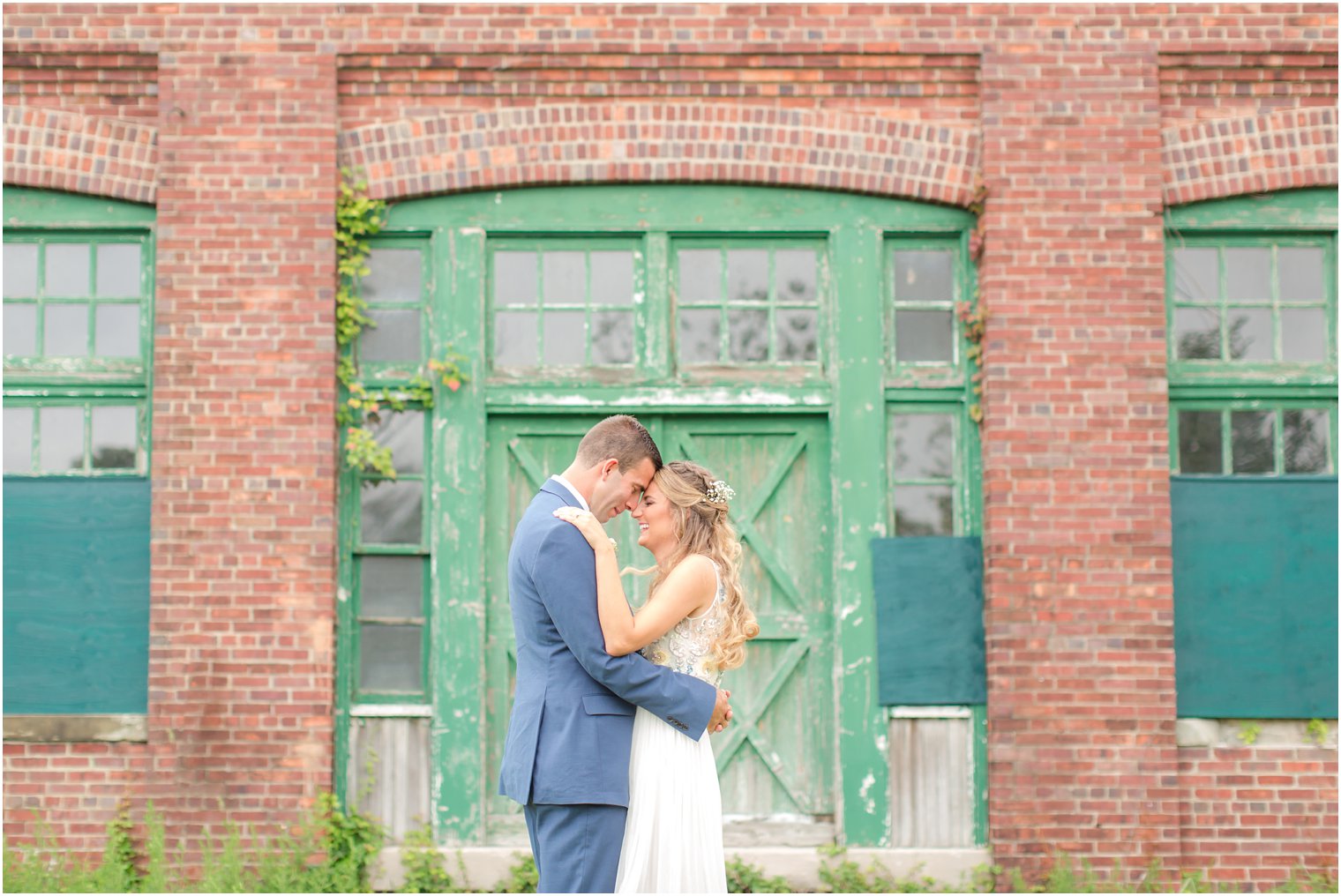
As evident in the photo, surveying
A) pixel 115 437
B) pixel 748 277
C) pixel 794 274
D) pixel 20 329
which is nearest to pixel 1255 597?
pixel 794 274

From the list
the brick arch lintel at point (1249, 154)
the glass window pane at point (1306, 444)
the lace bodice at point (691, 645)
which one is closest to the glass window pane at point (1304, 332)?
the glass window pane at point (1306, 444)

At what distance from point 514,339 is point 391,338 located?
2.31 feet

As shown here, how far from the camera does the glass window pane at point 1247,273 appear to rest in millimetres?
7090

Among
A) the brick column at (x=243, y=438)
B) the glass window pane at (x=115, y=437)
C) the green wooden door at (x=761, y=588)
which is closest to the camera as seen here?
the brick column at (x=243, y=438)

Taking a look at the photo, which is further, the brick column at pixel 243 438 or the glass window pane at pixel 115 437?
the glass window pane at pixel 115 437

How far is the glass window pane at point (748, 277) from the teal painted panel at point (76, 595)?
→ 11.5 ft

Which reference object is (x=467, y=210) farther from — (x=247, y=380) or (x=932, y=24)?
(x=932, y=24)

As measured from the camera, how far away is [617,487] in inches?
175

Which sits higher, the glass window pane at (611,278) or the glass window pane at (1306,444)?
the glass window pane at (611,278)

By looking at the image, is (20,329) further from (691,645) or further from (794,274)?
(691,645)

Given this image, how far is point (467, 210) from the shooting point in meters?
6.97

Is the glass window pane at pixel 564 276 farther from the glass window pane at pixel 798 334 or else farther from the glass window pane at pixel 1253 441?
the glass window pane at pixel 1253 441

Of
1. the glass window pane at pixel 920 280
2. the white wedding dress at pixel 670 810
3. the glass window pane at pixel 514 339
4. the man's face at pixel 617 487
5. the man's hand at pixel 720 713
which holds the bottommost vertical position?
the white wedding dress at pixel 670 810

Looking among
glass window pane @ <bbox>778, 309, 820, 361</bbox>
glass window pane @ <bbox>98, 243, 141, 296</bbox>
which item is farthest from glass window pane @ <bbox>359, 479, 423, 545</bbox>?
glass window pane @ <bbox>778, 309, 820, 361</bbox>
